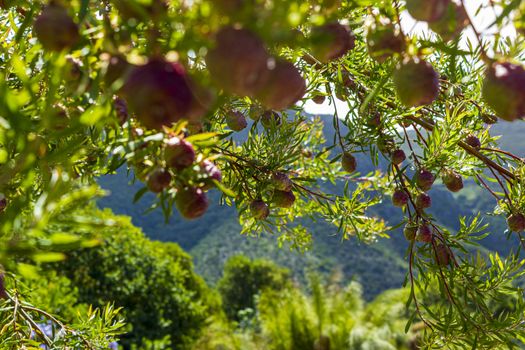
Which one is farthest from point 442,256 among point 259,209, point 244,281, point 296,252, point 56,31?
point 296,252

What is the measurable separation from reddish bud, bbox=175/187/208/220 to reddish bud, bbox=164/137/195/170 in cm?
2

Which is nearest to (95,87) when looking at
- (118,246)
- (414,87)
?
(414,87)

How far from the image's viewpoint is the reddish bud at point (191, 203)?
36 centimetres

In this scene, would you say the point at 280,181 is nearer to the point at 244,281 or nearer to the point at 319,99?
the point at 319,99

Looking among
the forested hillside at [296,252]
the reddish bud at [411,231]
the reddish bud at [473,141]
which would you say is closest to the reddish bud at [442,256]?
the reddish bud at [411,231]

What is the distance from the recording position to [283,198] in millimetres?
765

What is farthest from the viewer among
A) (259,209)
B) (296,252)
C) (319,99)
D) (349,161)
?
(296,252)

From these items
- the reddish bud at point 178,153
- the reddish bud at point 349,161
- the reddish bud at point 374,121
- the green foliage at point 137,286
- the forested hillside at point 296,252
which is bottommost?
the reddish bud at point 178,153

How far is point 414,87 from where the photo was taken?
13.6 inches

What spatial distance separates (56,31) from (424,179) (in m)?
0.62

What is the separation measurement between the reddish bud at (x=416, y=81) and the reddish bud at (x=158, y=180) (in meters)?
0.19

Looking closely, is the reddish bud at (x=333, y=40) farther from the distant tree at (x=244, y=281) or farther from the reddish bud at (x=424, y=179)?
the distant tree at (x=244, y=281)

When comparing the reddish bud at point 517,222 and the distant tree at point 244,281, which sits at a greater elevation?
the distant tree at point 244,281

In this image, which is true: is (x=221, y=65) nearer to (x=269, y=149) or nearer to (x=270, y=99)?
(x=270, y=99)
